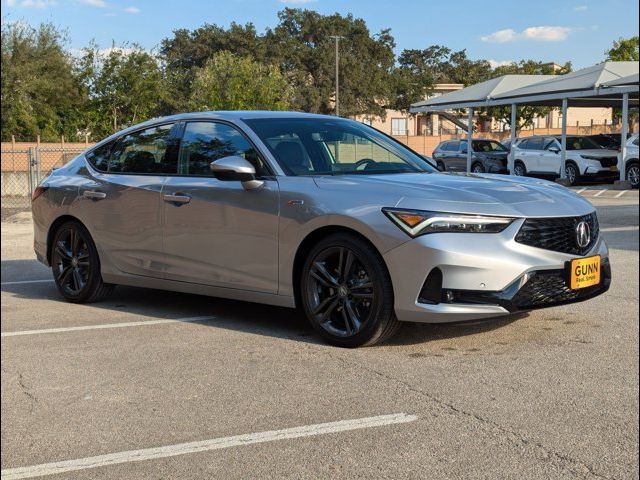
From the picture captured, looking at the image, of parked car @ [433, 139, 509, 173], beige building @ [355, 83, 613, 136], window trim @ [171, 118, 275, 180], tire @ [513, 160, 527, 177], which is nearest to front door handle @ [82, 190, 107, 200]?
window trim @ [171, 118, 275, 180]

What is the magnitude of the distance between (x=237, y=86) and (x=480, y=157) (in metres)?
21.4

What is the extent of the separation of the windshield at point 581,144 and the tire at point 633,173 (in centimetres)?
212

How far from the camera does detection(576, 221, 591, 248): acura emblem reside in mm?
4457

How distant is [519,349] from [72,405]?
7.72ft

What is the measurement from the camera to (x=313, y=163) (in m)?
5.06

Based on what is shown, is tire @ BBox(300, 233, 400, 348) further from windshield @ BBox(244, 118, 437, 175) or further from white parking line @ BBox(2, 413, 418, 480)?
white parking line @ BBox(2, 413, 418, 480)

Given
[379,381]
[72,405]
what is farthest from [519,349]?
[72,405]

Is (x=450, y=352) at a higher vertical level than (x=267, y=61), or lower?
lower

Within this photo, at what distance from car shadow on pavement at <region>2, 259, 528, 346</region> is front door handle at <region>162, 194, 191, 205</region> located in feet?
2.63

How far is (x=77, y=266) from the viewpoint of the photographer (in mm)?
6090

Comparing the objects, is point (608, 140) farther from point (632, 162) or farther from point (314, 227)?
point (314, 227)

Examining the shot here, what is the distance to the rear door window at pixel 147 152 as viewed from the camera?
5.62 metres

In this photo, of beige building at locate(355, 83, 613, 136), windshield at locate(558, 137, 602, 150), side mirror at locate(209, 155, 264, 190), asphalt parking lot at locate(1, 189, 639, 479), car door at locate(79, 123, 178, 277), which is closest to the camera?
asphalt parking lot at locate(1, 189, 639, 479)

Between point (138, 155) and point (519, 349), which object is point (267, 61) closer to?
point (138, 155)
